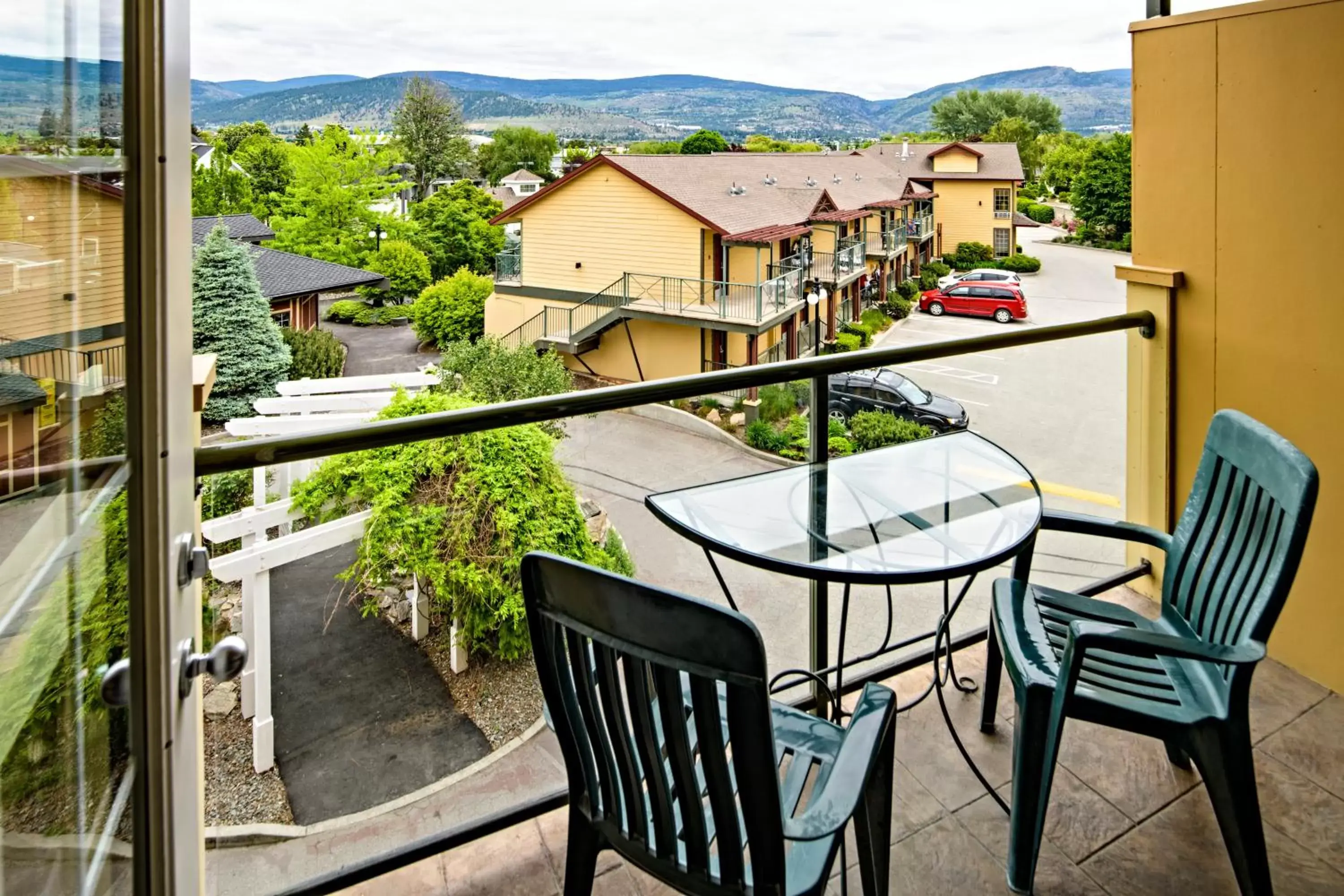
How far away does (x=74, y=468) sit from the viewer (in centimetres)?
63

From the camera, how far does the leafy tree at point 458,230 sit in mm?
13922

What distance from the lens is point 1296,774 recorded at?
1551 millimetres

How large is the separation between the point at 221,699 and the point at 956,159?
12.8 m

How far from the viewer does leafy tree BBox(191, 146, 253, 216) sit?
9297 millimetres

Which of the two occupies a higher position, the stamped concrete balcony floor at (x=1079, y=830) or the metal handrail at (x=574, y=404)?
the metal handrail at (x=574, y=404)

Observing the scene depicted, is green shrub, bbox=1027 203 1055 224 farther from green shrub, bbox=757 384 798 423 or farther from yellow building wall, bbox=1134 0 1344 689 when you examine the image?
green shrub, bbox=757 384 798 423

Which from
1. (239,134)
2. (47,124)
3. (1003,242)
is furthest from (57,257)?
(239,134)

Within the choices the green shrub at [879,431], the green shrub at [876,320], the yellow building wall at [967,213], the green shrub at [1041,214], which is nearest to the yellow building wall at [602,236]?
the green shrub at [876,320]

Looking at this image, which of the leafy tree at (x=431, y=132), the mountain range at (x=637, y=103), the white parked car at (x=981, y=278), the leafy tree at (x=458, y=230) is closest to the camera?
the white parked car at (x=981, y=278)

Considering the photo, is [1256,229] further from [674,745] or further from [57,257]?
[57,257]

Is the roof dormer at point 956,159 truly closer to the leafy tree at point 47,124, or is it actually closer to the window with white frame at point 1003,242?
the window with white frame at point 1003,242

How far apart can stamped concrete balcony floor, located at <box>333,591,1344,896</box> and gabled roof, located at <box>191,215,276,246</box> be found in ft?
34.3

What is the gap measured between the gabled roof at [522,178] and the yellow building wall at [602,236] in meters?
0.71

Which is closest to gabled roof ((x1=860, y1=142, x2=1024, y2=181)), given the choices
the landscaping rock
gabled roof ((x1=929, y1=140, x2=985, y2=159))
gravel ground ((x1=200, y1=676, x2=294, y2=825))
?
gabled roof ((x1=929, y1=140, x2=985, y2=159))
